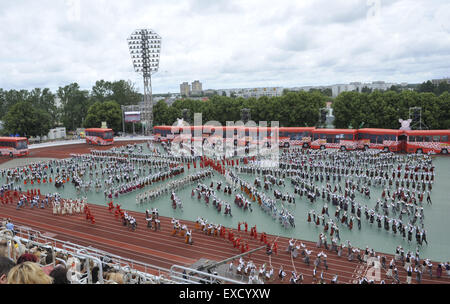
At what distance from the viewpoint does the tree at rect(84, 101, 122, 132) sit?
54.0 m

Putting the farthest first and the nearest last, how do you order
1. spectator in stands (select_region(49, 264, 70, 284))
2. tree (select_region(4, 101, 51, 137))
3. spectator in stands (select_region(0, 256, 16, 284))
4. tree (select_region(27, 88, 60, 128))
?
tree (select_region(27, 88, 60, 128)) < tree (select_region(4, 101, 51, 137)) < spectator in stands (select_region(49, 264, 70, 284)) < spectator in stands (select_region(0, 256, 16, 284))

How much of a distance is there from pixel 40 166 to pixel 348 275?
92.3 ft

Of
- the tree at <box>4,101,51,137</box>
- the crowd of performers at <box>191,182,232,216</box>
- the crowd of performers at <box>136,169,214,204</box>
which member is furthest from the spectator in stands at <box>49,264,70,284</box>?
the tree at <box>4,101,51,137</box>

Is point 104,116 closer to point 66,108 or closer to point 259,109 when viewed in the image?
point 66,108

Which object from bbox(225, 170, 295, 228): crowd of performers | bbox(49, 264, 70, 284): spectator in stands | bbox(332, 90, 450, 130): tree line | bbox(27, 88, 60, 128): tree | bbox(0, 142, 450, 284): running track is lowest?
bbox(0, 142, 450, 284): running track

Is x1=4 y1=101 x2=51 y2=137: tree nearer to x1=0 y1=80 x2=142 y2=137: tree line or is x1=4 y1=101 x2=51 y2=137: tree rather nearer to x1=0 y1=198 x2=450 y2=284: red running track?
x1=0 y1=80 x2=142 y2=137: tree line

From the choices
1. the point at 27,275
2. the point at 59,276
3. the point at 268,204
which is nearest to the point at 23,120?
the point at 268,204

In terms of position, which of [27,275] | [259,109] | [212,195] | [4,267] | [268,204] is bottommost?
[268,204]

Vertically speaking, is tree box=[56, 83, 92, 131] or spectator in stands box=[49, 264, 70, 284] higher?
tree box=[56, 83, 92, 131]

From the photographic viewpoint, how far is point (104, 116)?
176 feet

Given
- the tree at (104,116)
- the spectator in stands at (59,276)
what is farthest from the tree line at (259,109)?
the spectator in stands at (59,276)

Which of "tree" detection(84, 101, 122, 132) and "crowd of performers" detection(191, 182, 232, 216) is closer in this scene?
"crowd of performers" detection(191, 182, 232, 216)
